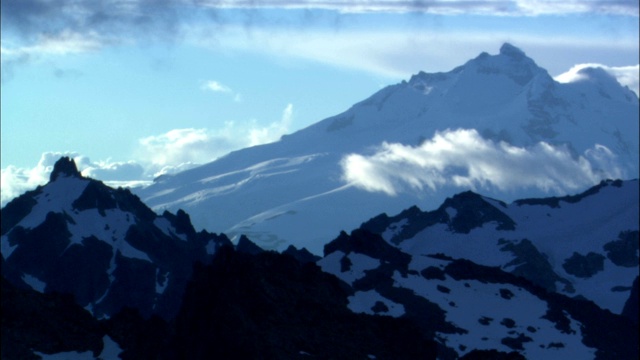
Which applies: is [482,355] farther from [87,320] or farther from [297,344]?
[87,320]

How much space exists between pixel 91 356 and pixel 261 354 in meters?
20.8

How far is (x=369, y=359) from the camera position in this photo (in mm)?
198000

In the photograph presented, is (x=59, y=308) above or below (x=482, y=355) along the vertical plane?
above

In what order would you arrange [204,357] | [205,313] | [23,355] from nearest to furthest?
[23,355], [204,357], [205,313]

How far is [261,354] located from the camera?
606 feet

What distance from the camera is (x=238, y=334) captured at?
188875 mm

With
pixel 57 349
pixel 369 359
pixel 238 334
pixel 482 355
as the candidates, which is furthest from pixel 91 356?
pixel 482 355

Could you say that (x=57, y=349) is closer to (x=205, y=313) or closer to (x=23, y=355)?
(x=23, y=355)

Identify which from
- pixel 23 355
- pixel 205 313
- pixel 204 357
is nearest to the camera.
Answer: pixel 23 355

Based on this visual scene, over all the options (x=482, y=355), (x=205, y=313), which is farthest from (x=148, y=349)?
(x=482, y=355)

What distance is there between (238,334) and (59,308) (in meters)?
22.1

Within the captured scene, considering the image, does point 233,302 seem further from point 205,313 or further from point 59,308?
point 59,308

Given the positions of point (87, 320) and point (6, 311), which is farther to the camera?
point (87, 320)

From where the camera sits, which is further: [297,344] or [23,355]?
[297,344]
